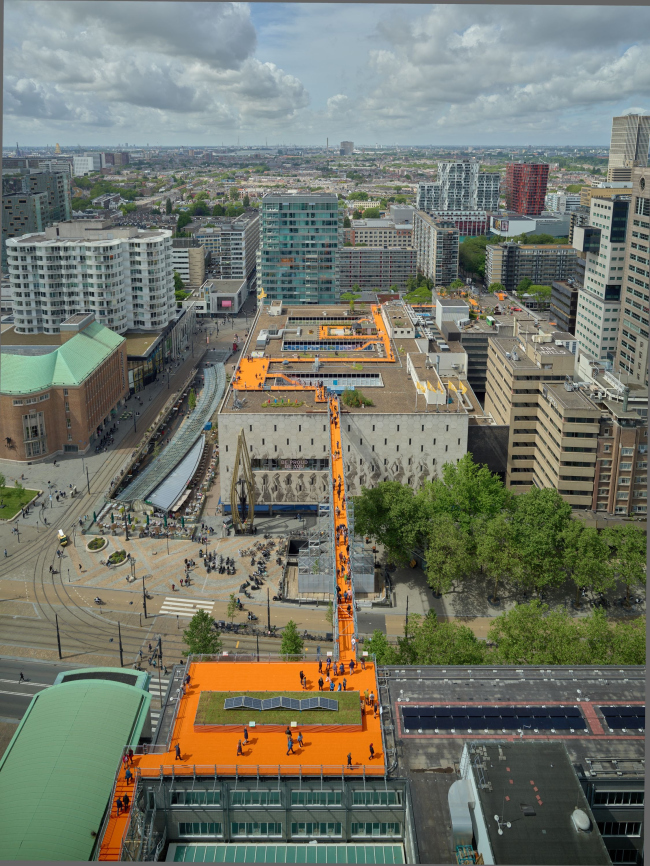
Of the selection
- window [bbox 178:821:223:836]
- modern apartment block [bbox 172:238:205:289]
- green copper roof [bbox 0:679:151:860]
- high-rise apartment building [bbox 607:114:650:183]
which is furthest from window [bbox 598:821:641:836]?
modern apartment block [bbox 172:238:205:289]

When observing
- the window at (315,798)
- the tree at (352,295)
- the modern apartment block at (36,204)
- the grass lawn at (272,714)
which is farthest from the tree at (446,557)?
the modern apartment block at (36,204)

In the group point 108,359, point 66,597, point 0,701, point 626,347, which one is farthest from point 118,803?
point 626,347

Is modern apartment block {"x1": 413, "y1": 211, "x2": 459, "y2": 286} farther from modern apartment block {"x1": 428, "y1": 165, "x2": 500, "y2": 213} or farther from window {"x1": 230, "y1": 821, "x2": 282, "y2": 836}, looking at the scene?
window {"x1": 230, "y1": 821, "x2": 282, "y2": 836}

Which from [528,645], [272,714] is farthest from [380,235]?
[272,714]

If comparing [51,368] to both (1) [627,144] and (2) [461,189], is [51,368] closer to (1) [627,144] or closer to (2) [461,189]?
(1) [627,144]

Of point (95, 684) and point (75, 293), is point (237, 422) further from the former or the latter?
point (75, 293)
